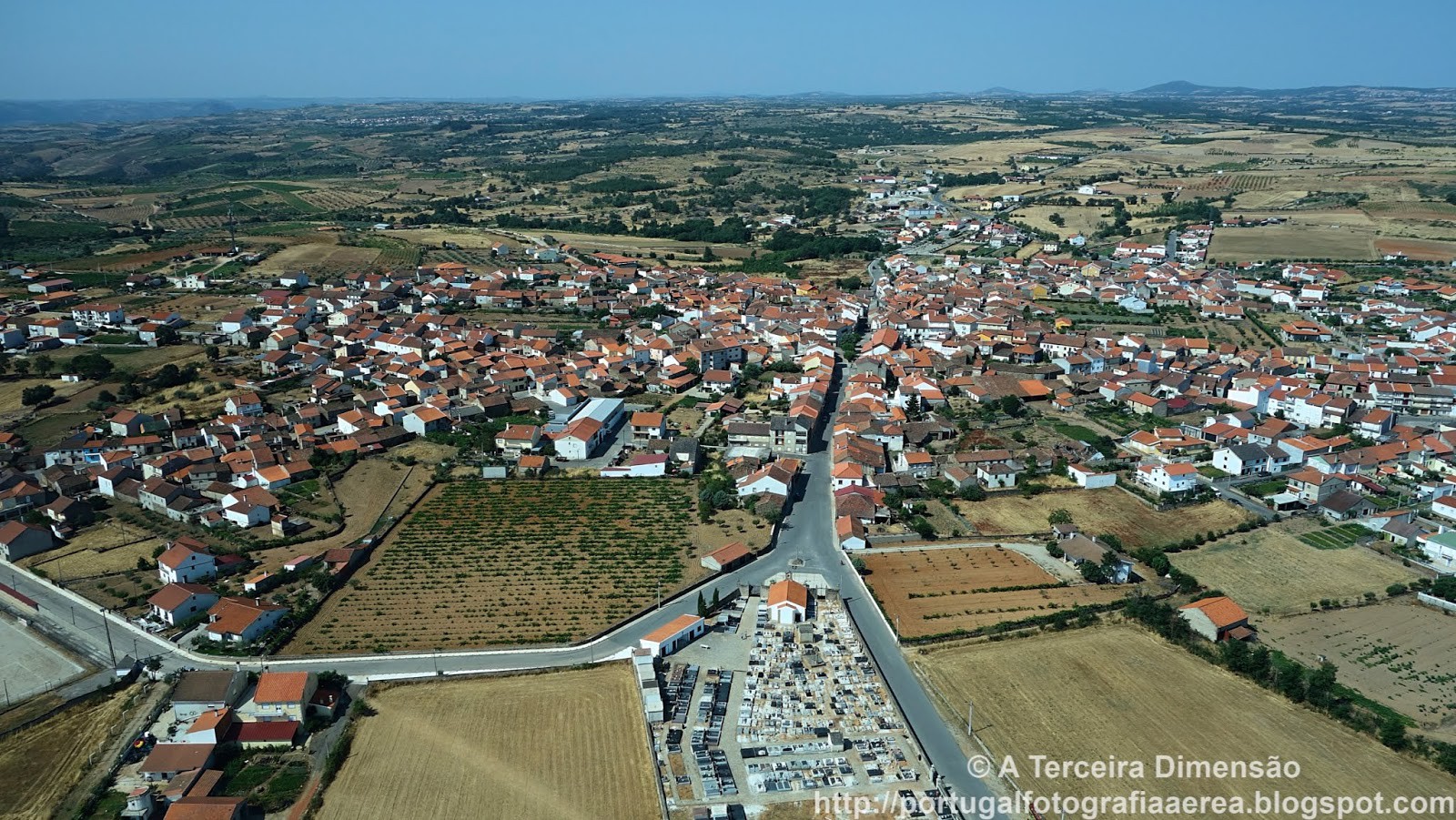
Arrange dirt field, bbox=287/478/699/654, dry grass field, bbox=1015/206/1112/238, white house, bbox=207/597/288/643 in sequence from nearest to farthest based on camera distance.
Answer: white house, bbox=207/597/288/643 < dirt field, bbox=287/478/699/654 < dry grass field, bbox=1015/206/1112/238

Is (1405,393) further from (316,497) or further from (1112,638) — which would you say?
(316,497)

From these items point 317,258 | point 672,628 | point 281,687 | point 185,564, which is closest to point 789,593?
point 672,628

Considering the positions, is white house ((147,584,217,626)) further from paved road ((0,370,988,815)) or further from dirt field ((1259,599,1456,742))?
dirt field ((1259,599,1456,742))

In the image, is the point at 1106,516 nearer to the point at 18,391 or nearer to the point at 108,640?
the point at 108,640

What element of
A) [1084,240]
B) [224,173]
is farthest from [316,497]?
[224,173]

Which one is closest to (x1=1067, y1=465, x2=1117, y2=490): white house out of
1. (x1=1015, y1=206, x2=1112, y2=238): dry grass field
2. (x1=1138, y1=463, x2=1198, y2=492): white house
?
(x1=1138, y1=463, x2=1198, y2=492): white house

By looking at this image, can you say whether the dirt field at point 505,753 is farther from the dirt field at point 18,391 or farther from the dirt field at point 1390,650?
the dirt field at point 18,391

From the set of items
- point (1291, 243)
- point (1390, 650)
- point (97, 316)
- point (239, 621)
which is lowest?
point (1390, 650)
